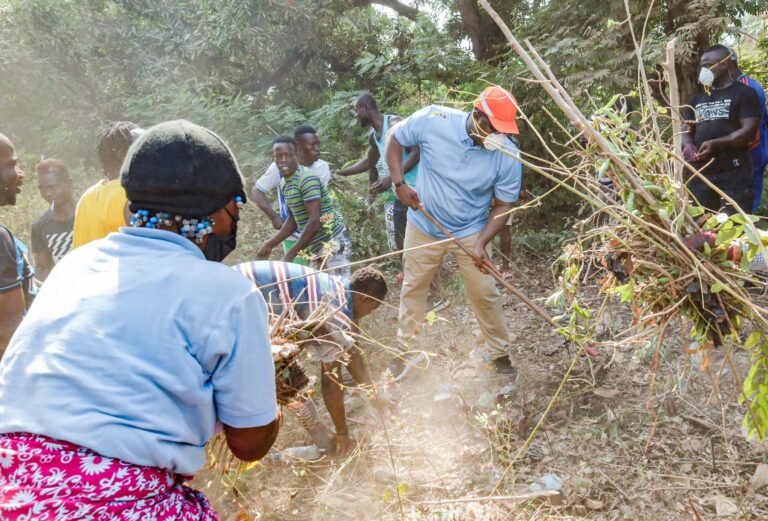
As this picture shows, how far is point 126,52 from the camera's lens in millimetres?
9172

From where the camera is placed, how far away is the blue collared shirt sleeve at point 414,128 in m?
4.00

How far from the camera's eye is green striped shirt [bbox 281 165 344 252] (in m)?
4.36

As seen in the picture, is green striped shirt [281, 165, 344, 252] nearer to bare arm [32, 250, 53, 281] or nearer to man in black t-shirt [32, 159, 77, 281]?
man in black t-shirt [32, 159, 77, 281]

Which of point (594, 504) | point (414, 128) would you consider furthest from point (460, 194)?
point (594, 504)

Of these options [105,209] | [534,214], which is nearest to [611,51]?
[534,214]

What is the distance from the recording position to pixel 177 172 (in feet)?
4.50

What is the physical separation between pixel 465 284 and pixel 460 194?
663 mm

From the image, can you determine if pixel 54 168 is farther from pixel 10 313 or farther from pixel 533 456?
pixel 533 456

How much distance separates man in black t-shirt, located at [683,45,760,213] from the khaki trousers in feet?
5.71

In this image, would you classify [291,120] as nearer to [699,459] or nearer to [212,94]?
[212,94]

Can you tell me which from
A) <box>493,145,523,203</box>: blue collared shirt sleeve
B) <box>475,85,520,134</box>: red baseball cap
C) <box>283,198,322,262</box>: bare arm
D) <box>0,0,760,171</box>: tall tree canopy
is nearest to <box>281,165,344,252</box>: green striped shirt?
<box>283,198,322,262</box>: bare arm

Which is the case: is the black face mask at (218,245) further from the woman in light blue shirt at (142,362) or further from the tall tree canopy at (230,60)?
the tall tree canopy at (230,60)

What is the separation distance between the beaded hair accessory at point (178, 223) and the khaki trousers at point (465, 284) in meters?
2.73

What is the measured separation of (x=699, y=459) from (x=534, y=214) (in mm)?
4006
